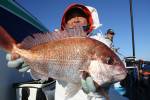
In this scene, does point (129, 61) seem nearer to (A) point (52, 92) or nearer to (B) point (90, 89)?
(A) point (52, 92)

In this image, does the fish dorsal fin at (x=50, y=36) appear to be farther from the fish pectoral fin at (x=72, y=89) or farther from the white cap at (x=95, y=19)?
the white cap at (x=95, y=19)

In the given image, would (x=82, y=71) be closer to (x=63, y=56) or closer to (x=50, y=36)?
(x=63, y=56)

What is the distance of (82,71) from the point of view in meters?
1.84

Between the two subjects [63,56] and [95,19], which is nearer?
[63,56]

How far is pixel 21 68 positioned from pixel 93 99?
0.60 metres

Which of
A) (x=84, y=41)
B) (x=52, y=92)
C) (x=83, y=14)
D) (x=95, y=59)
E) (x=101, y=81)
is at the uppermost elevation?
(x=83, y=14)

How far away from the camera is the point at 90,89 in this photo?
201 cm

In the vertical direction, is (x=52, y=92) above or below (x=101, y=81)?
below

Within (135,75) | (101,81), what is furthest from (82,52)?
(135,75)

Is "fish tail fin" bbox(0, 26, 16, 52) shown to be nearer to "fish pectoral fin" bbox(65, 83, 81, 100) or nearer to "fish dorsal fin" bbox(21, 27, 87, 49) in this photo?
"fish dorsal fin" bbox(21, 27, 87, 49)

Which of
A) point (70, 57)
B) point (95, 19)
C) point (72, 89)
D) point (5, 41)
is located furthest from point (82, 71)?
point (95, 19)

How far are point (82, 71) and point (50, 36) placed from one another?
0.35 meters

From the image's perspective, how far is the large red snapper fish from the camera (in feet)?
6.06

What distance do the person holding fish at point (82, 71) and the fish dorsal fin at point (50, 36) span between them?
0.7 inches
